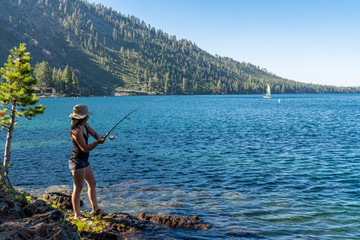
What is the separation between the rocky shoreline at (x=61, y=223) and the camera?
5.66 m

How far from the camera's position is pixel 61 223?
623cm

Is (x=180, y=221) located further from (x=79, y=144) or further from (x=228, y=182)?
(x=228, y=182)

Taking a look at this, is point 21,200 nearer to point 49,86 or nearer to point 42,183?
point 42,183

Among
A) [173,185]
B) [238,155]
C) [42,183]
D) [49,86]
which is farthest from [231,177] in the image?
[49,86]

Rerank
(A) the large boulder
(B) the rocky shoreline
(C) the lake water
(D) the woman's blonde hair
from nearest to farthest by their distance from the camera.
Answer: (A) the large boulder < (B) the rocky shoreline < (D) the woman's blonde hair < (C) the lake water

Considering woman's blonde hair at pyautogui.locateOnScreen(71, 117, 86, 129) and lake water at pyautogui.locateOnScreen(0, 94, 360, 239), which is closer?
woman's blonde hair at pyautogui.locateOnScreen(71, 117, 86, 129)

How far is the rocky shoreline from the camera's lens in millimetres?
5656

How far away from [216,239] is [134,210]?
4.42 metres

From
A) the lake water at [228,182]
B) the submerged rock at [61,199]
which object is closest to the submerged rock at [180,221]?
the lake water at [228,182]

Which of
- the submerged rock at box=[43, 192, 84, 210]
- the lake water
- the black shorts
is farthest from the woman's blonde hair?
the submerged rock at box=[43, 192, 84, 210]

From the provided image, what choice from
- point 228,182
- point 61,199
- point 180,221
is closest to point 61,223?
point 180,221

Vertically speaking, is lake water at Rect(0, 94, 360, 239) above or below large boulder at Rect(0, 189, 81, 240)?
below

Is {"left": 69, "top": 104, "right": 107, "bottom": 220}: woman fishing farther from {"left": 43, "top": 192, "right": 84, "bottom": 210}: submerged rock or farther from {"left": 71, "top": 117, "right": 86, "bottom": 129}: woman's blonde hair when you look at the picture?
{"left": 43, "top": 192, "right": 84, "bottom": 210}: submerged rock

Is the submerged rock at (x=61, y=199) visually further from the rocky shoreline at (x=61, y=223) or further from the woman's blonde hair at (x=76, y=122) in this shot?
the woman's blonde hair at (x=76, y=122)
